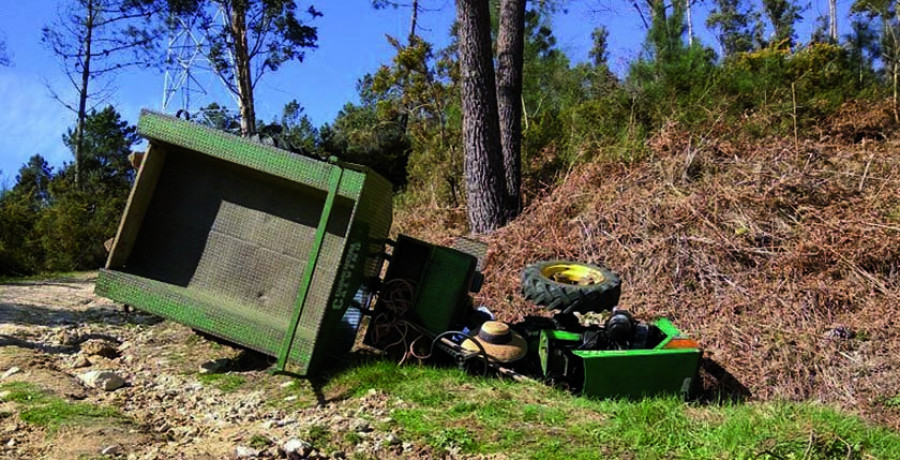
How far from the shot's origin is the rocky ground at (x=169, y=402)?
3609 millimetres

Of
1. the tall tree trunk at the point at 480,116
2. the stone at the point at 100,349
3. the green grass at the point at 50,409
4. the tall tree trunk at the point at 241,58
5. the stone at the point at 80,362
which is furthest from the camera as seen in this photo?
the tall tree trunk at the point at 241,58

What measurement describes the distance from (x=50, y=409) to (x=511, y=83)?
7.10 m

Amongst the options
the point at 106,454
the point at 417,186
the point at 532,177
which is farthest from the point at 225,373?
the point at 417,186

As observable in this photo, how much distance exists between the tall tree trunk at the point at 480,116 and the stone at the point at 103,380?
4.83 metres

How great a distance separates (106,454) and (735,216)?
225 inches

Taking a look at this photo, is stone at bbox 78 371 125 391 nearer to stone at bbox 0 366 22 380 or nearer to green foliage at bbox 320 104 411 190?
stone at bbox 0 366 22 380

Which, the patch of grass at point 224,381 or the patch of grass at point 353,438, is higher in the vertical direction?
the patch of grass at point 353,438

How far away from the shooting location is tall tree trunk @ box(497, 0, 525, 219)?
944 centimetres

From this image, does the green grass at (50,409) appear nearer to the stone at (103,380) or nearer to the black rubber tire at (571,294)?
the stone at (103,380)

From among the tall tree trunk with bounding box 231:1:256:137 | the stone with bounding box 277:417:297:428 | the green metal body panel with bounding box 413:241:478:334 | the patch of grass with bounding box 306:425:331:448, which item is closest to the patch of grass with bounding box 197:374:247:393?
the stone with bounding box 277:417:297:428

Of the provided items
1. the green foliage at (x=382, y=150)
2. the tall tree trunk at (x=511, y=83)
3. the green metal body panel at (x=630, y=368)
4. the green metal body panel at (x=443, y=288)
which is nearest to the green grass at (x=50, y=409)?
the green metal body panel at (x=443, y=288)

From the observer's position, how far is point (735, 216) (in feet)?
22.4

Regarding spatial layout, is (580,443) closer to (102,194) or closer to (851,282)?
(851,282)

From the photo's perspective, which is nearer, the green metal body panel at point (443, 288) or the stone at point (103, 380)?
the stone at point (103, 380)
